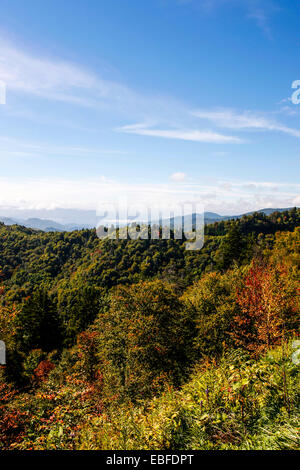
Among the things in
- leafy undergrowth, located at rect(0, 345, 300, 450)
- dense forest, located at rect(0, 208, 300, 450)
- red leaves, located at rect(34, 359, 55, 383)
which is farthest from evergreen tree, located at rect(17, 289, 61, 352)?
leafy undergrowth, located at rect(0, 345, 300, 450)

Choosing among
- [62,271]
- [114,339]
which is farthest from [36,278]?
[114,339]

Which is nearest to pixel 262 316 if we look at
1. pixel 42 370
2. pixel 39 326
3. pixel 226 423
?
pixel 226 423

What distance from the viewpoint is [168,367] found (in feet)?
56.8

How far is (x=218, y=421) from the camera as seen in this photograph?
4789 mm

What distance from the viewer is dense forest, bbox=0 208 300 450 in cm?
508

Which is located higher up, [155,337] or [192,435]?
[192,435]

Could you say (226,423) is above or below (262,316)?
above

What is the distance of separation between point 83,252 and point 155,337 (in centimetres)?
13053

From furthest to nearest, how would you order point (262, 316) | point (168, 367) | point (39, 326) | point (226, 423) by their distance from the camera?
point (39, 326)
point (168, 367)
point (262, 316)
point (226, 423)

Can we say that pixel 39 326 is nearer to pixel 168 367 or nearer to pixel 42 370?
pixel 42 370

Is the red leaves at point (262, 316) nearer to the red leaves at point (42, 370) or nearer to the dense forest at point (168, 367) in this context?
the dense forest at point (168, 367)

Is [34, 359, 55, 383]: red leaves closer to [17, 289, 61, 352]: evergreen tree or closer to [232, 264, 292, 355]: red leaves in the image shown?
[17, 289, 61, 352]: evergreen tree

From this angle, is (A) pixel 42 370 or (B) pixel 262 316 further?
(A) pixel 42 370
